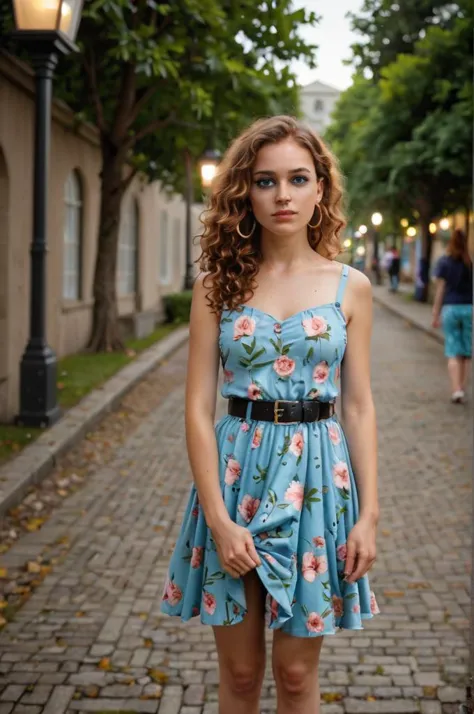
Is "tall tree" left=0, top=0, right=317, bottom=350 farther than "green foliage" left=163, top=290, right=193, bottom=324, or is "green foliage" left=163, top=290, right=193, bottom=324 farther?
"green foliage" left=163, top=290, right=193, bottom=324

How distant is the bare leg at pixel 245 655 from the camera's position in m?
2.41

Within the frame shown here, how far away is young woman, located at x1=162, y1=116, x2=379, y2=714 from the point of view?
2365 mm

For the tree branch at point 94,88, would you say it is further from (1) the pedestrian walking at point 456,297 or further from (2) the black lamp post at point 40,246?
(1) the pedestrian walking at point 456,297

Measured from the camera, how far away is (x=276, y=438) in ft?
7.88

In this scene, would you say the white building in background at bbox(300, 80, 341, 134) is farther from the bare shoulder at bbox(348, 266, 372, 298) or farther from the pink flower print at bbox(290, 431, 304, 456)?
the pink flower print at bbox(290, 431, 304, 456)

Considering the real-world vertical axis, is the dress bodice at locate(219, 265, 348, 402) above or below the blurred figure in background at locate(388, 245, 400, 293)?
below

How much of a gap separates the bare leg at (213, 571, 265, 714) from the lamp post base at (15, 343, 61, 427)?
6008 mm

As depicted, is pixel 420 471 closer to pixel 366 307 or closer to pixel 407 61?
pixel 366 307

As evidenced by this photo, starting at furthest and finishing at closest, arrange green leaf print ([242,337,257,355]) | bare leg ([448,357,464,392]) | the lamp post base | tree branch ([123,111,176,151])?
1. tree branch ([123,111,176,151])
2. bare leg ([448,357,464,392])
3. the lamp post base
4. green leaf print ([242,337,257,355])

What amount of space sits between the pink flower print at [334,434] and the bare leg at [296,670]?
1.79 feet

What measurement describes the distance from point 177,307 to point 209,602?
19.6 meters

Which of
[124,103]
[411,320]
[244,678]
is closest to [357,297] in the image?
[244,678]

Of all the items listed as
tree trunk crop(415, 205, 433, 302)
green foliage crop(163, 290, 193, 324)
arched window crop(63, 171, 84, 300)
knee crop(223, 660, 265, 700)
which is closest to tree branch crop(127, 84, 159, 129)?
arched window crop(63, 171, 84, 300)

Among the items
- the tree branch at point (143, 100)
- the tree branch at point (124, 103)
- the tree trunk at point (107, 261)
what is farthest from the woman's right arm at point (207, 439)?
the tree trunk at point (107, 261)
